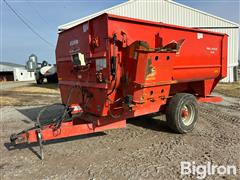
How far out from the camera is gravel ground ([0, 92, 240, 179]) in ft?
11.2

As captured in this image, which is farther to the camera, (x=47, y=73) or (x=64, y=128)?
(x=47, y=73)

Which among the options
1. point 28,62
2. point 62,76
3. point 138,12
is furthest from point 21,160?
point 28,62

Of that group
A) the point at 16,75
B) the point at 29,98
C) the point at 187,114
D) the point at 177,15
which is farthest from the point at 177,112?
the point at 16,75

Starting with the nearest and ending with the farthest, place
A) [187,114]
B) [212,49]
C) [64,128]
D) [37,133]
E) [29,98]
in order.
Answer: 1. [37,133]
2. [64,128]
3. [187,114]
4. [212,49]
5. [29,98]

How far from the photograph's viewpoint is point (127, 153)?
407 centimetres

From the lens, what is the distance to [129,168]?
11.5 feet

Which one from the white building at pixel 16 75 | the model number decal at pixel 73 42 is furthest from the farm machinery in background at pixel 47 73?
the white building at pixel 16 75

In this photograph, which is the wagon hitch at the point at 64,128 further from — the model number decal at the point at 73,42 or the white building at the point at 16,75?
the white building at the point at 16,75

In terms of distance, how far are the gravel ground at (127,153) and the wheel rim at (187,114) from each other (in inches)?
10.4

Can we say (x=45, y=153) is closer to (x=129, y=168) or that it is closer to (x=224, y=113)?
(x=129, y=168)

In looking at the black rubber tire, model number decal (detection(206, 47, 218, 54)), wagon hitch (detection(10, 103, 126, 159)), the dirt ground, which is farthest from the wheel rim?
model number decal (detection(206, 47, 218, 54))

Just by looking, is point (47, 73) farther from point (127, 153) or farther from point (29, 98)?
point (127, 153)

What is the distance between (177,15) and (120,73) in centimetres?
1411

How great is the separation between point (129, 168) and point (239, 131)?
3051 mm
